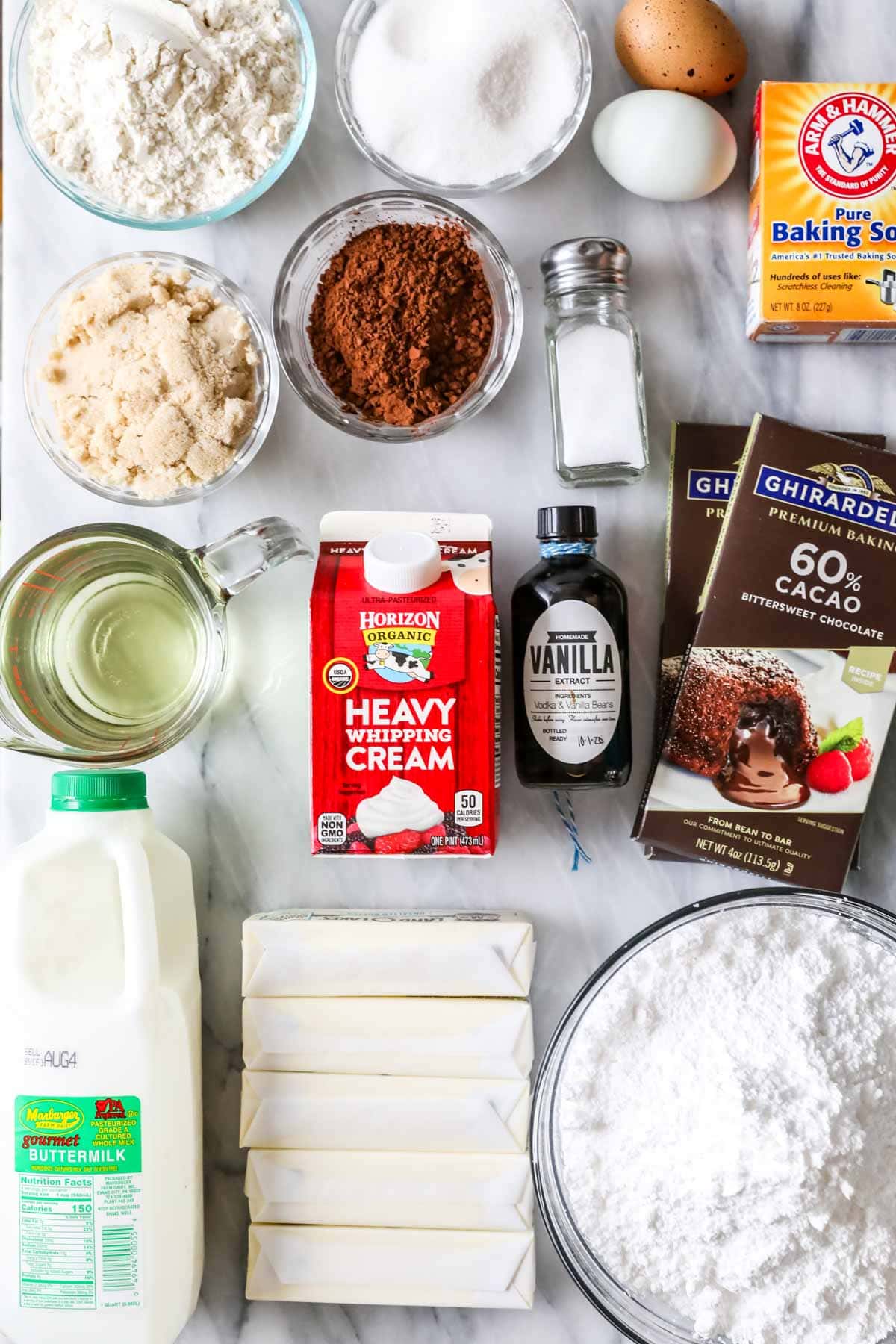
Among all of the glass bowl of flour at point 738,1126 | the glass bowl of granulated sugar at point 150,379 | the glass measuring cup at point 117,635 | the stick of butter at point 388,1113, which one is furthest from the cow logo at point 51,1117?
the glass bowl of granulated sugar at point 150,379

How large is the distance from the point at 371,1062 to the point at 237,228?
2.58 ft

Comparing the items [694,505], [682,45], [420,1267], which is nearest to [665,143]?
[682,45]

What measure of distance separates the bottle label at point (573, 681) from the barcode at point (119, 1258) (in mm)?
524

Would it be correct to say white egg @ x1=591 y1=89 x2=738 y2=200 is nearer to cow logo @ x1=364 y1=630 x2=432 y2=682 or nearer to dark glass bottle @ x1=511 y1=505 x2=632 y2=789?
dark glass bottle @ x1=511 y1=505 x2=632 y2=789

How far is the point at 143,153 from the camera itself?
34.0 inches

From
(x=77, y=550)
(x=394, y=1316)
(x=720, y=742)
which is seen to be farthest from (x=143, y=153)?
(x=394, y=1316)

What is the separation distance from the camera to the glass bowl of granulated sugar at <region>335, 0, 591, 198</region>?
89 cm

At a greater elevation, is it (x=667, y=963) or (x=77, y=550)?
(x=77, y=550)

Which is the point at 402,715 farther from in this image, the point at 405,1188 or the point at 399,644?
the point at 405,1188

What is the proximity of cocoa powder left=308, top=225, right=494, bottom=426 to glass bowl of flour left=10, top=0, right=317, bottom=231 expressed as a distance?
0.40 feet

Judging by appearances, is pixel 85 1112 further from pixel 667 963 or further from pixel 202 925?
pixel 667 963

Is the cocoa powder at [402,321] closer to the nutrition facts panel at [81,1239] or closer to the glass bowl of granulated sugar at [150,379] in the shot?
the glass bowl of granulated sugar at [150,379]

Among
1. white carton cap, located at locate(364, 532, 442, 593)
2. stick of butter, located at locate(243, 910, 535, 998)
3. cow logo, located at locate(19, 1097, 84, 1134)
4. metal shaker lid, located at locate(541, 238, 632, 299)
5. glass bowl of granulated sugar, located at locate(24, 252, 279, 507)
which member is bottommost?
cow logo, located at locate(19, 1097, 84, 1134)

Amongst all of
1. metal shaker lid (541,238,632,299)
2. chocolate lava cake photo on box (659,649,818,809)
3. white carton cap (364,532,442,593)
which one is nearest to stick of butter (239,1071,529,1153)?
chocolate lava cake photo on box (659,649,818,809)
